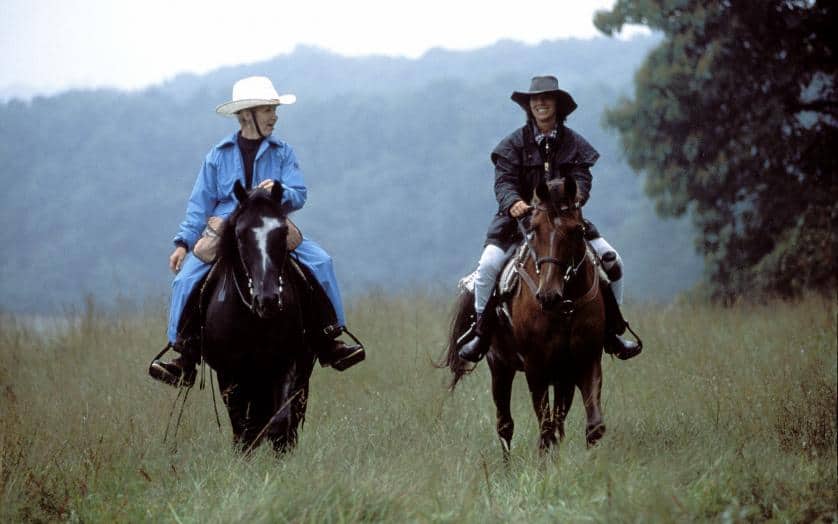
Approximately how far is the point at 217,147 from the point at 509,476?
3.26 meters

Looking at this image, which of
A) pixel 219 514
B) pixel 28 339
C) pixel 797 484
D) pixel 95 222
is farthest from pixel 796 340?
pixel 95 222

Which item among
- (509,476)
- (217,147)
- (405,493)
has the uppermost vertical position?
(217,147)

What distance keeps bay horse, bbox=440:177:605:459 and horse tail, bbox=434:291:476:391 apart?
781 mm

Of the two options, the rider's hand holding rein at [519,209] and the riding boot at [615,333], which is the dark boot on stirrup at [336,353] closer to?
the rider's hand holding rein at [519,209]

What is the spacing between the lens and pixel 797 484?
6680 mm

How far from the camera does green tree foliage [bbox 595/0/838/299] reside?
58.9 ft

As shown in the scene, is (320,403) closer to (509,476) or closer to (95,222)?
(509,476)

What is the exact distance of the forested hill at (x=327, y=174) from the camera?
39.9 m

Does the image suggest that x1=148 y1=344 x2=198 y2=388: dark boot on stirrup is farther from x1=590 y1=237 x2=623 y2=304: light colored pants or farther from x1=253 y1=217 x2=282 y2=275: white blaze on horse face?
x1=590 y1=237 x2=623 y2=304: light colored pants

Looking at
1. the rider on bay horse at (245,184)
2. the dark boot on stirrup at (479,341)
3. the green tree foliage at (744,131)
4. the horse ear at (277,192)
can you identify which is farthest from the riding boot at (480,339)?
the green tree foliage at (744,131)

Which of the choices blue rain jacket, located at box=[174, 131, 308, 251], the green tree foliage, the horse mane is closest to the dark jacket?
blue rain jacket, located at box=[174, 131, 308, 251]

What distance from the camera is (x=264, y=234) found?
23.1 feet

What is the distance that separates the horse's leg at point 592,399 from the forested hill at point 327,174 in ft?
88.7

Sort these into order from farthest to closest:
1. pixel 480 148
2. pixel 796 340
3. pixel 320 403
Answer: pixel 480 148 → pixel 796 340 → pixel 320 403
